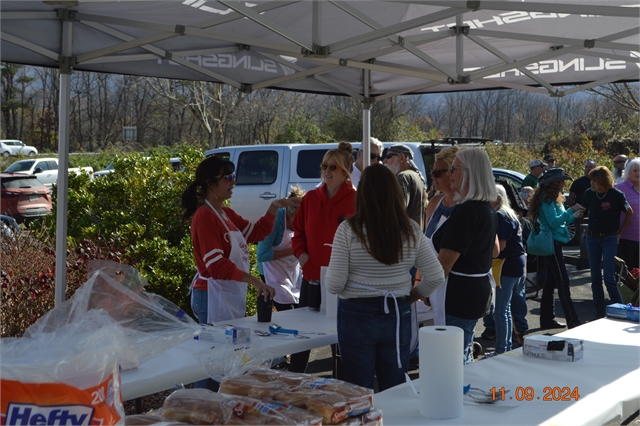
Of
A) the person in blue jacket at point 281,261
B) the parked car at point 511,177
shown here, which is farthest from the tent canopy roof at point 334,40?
the parked car at point 511,177

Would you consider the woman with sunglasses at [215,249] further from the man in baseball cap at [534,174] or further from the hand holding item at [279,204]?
the man in baseball cap at [534,174]

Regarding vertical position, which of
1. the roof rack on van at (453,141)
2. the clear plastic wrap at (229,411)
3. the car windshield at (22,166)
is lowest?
the clear plastic wrap at (229,411)

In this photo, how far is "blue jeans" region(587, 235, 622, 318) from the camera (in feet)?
23.6

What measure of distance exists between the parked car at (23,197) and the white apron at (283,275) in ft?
42.4

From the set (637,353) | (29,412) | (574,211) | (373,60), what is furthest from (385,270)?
(574,211)

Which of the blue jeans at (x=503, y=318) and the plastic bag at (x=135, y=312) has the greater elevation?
the plastic bag at (x=135, y=312)

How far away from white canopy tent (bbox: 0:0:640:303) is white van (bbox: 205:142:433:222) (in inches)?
193

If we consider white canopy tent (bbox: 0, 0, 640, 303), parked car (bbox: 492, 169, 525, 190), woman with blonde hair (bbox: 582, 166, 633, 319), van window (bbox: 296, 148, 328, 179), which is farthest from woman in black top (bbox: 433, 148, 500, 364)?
parked car (bbox: 492, 169, 525, 190)

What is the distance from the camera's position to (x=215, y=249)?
12.2 feet

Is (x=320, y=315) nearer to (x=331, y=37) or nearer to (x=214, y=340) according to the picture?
(x=214, y=340)

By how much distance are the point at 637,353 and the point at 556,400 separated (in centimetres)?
95

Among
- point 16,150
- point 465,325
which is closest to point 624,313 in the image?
point 465,325

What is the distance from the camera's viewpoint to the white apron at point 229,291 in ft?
12.6

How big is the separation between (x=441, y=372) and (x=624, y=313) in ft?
7.44
